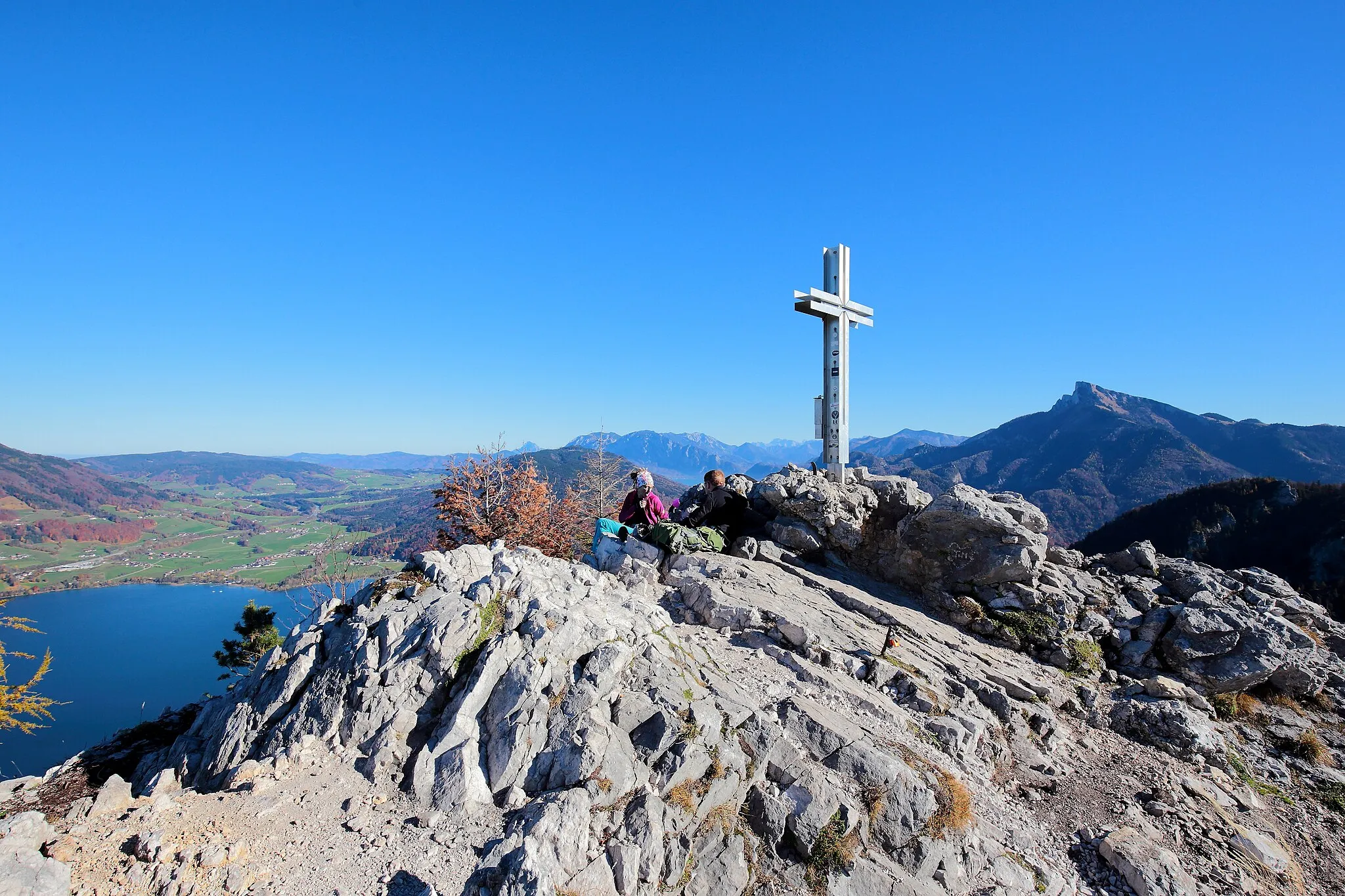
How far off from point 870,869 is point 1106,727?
6.10m

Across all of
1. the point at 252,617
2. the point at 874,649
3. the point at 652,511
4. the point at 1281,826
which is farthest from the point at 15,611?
the point at 1281,826

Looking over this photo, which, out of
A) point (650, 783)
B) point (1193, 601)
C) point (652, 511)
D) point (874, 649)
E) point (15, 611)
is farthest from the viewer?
point (15, 611)

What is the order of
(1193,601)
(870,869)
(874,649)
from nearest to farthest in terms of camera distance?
1. (870,869)
2. (874,649)
3. (1193,601)

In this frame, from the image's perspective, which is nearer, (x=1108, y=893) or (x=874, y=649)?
(x=1108, y=893)

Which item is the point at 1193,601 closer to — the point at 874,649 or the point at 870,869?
the point at 874,649

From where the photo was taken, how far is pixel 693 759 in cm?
683

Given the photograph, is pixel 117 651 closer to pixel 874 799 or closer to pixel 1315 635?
pixel 874 799

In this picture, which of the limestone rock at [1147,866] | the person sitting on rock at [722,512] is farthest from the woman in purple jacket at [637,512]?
the limestone rock at [1147,866]

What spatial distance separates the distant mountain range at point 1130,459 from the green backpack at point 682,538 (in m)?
91.3

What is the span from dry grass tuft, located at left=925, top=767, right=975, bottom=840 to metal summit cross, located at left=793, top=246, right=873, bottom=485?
28.7ft

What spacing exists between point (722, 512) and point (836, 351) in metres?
5.57

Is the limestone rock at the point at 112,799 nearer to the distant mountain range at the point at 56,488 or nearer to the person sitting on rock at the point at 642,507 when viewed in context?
the person sitting on rock at the point at 642,507

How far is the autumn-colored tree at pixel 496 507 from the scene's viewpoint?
18.6 m

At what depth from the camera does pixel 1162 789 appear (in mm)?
7832
